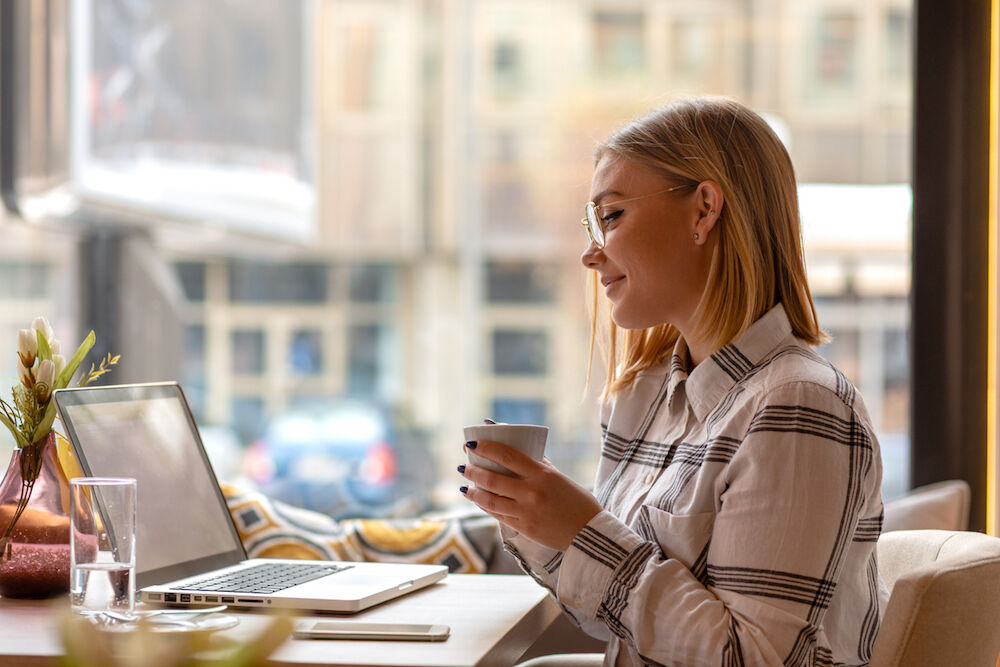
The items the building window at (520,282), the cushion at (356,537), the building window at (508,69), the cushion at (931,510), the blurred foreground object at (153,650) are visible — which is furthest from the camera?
the building window at (508,69)

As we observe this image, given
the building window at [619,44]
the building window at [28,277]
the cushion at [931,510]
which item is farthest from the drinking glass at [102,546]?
the building window at [619,44]

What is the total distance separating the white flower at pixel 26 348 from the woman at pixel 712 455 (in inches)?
21.3

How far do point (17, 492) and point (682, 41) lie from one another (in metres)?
5.01

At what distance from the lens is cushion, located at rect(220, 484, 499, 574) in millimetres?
2018

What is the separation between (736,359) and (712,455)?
15 cm

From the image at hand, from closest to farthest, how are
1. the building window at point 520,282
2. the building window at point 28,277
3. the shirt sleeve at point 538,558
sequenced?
the shirt sleeve at point 538,558, the building window at point 28,277, the building window at point 520,282

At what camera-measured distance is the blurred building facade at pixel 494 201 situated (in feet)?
18.5

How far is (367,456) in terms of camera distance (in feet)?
18.6

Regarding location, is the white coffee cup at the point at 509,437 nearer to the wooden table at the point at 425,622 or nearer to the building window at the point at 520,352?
the wooden table at the point at 425,622

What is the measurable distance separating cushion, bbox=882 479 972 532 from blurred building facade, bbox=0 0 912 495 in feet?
10.1

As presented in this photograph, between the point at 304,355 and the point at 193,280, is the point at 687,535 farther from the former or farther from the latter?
the point at 193,280

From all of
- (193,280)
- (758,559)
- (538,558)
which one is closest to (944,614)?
(758,559)

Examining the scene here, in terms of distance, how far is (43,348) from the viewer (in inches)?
52.5

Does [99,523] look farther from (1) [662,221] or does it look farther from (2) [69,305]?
(2) [69,305]
